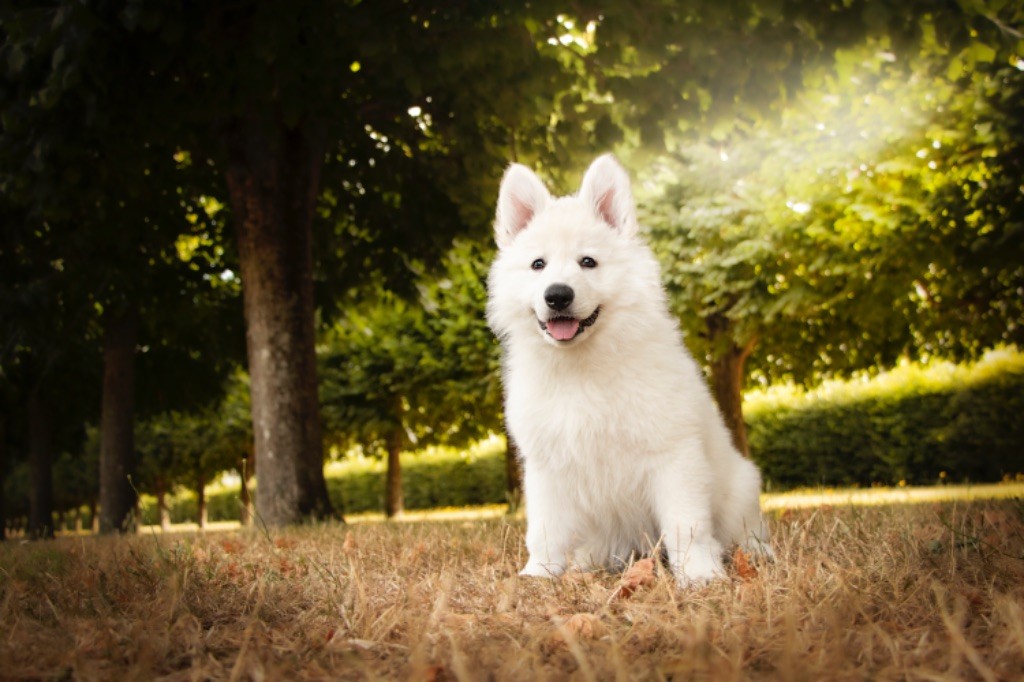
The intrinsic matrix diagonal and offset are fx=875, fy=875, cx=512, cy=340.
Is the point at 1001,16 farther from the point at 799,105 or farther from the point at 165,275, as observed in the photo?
the point at 165,275

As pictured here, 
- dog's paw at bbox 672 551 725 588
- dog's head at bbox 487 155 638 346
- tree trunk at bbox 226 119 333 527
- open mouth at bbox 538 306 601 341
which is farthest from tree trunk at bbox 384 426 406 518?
dog's paw at bbox 672 551 725 588

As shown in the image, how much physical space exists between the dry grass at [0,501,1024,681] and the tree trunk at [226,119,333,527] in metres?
4.18

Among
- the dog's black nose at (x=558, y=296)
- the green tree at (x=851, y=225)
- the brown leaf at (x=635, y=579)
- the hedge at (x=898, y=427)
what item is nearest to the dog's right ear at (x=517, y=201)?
the dog's black nose at (x=558, y=296)

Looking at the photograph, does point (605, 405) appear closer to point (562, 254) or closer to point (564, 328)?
point (564, 328)

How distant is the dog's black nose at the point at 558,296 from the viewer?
13.3 feet

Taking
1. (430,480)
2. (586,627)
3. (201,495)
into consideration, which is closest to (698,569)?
(586,627)

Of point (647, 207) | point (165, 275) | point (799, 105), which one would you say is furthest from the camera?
point (647, 207)

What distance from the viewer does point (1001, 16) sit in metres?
8.61

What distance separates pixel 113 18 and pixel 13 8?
70 centimetres

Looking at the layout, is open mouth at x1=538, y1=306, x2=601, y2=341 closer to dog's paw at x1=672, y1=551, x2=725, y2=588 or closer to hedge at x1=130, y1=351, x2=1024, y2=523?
dog's paw at x1=672, y1=551, x2=725, y2=588

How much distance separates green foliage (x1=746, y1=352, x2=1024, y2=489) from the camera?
65.7 ft

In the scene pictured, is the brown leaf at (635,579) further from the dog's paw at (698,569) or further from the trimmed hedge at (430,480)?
the trimmed hedge at (430,480)

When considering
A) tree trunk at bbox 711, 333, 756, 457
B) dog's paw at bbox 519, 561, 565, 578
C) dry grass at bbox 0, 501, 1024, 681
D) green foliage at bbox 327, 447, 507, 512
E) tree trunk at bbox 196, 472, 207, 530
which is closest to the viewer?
dry grass at bbox 0, 501, 1024, 681

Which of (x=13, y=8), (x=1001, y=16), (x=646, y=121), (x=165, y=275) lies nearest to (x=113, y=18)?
(x=13, y=8)
